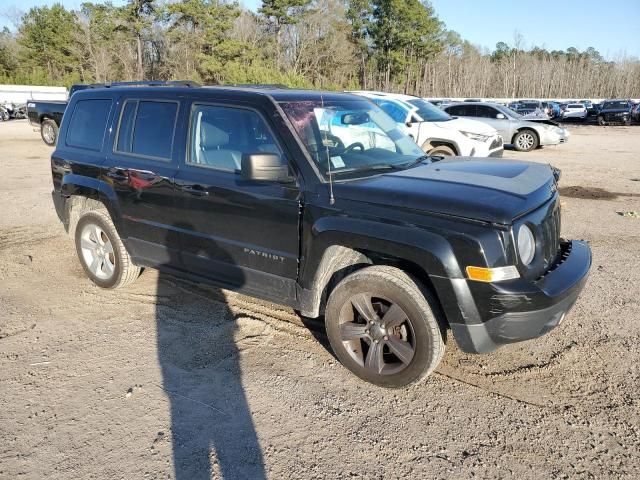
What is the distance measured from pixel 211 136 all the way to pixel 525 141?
1615 cm

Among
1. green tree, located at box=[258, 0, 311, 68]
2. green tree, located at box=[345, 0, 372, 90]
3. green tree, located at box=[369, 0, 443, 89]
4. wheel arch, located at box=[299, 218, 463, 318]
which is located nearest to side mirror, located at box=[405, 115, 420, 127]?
wheel arch, located at box=[299, 218, 463, 318]

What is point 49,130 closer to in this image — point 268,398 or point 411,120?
point 411,120

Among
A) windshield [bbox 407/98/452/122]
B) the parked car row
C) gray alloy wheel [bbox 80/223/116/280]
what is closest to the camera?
gray alloy wheel [bbox 80/223/116/280]

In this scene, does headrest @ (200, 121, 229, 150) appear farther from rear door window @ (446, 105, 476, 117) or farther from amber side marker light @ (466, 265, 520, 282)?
rear door window @ (446, 105, 476, 117)

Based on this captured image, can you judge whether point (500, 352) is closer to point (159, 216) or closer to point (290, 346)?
point (290, 346)

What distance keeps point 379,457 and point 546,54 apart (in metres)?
103

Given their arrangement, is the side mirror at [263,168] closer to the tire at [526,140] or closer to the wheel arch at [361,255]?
the wheel arch at [361,255]

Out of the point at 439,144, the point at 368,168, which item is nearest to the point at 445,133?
the point at 439,144

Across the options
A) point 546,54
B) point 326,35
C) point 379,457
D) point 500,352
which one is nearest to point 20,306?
point 379,457

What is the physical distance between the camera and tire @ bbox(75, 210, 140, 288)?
4.87 metres

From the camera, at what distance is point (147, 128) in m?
4.39

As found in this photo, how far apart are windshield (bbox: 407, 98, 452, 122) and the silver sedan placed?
619 centimetres

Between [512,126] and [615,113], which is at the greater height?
[615,113]

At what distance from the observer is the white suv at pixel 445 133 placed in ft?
34.9
